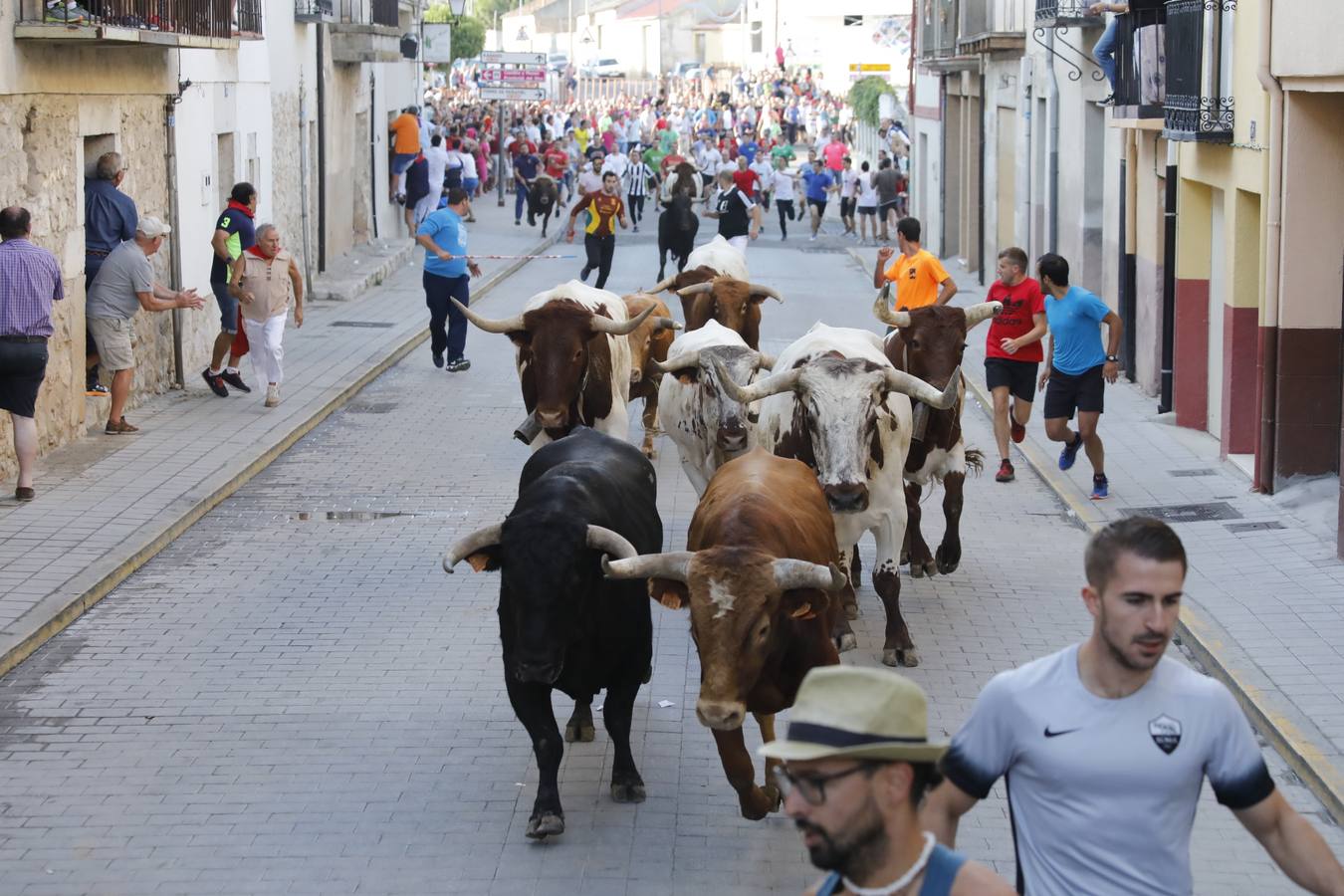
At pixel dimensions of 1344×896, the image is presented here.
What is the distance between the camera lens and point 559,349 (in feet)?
40.5

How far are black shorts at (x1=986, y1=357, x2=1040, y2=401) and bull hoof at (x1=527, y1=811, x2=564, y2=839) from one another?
7864 millimetres

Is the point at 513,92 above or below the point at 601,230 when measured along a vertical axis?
above

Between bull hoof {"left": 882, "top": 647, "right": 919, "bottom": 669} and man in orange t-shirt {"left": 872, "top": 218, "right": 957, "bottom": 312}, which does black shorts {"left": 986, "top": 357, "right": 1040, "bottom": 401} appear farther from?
bull hoof {"left": 882, "top": 647, "right": 919, "bottom": 669}

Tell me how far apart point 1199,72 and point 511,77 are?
29.2m

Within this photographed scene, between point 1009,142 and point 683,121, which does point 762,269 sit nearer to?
point 1009,142

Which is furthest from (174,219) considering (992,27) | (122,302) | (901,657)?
(992,27)

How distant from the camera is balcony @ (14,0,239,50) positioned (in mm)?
14500

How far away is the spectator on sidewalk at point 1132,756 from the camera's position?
14.2 ft

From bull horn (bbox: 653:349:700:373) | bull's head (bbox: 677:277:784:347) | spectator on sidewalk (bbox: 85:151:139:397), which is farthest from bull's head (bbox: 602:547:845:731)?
spectator on sidewalk (bbox: 85:151:139:397)

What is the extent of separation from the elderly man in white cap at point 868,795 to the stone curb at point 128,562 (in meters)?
7.11

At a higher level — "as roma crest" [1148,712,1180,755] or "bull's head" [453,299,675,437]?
"bull's head" [453,299,675,437]

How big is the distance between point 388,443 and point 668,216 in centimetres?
1029

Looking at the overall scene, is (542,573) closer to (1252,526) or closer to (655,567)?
(655,567)

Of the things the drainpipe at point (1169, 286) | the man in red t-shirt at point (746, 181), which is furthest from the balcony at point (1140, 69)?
the man in red t-shirt at point (746, 181)
